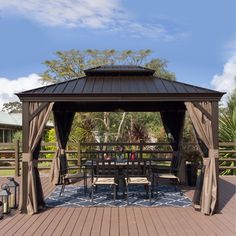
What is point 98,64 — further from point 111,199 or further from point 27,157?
point 27,157

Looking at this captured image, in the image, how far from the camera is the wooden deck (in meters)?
4.34

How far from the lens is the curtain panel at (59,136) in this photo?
846 centimetres

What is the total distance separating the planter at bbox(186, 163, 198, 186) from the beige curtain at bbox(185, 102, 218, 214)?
102 inches

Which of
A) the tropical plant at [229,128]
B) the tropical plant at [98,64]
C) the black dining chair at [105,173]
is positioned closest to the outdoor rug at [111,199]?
the black dining chair at [105,173]

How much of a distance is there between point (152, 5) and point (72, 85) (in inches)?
129

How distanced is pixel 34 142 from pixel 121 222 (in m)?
2.20

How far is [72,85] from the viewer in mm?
6406

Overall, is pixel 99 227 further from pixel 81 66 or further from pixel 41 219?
pixel 81 66

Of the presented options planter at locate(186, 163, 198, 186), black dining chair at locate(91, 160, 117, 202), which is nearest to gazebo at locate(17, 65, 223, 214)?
black dining chair at locate(91, 160, 117, 202)

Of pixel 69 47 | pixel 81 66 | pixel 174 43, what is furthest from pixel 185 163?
pixel 69 47

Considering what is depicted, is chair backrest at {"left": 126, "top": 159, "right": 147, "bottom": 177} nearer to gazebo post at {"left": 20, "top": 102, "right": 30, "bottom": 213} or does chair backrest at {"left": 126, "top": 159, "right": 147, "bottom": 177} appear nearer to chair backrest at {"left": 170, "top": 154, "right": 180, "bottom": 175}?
chair backrest at {"left": 170, "top": 154, "right": 180, "bottom": 175}

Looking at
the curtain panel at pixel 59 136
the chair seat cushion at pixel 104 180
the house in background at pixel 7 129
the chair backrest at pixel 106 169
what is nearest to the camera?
the chair seat cushion at pixel 104 180

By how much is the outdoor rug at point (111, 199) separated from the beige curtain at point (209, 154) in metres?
0.61

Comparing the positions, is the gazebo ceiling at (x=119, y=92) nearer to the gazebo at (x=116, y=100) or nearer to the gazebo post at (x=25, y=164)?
the gazebo at (x=116, y=100)
